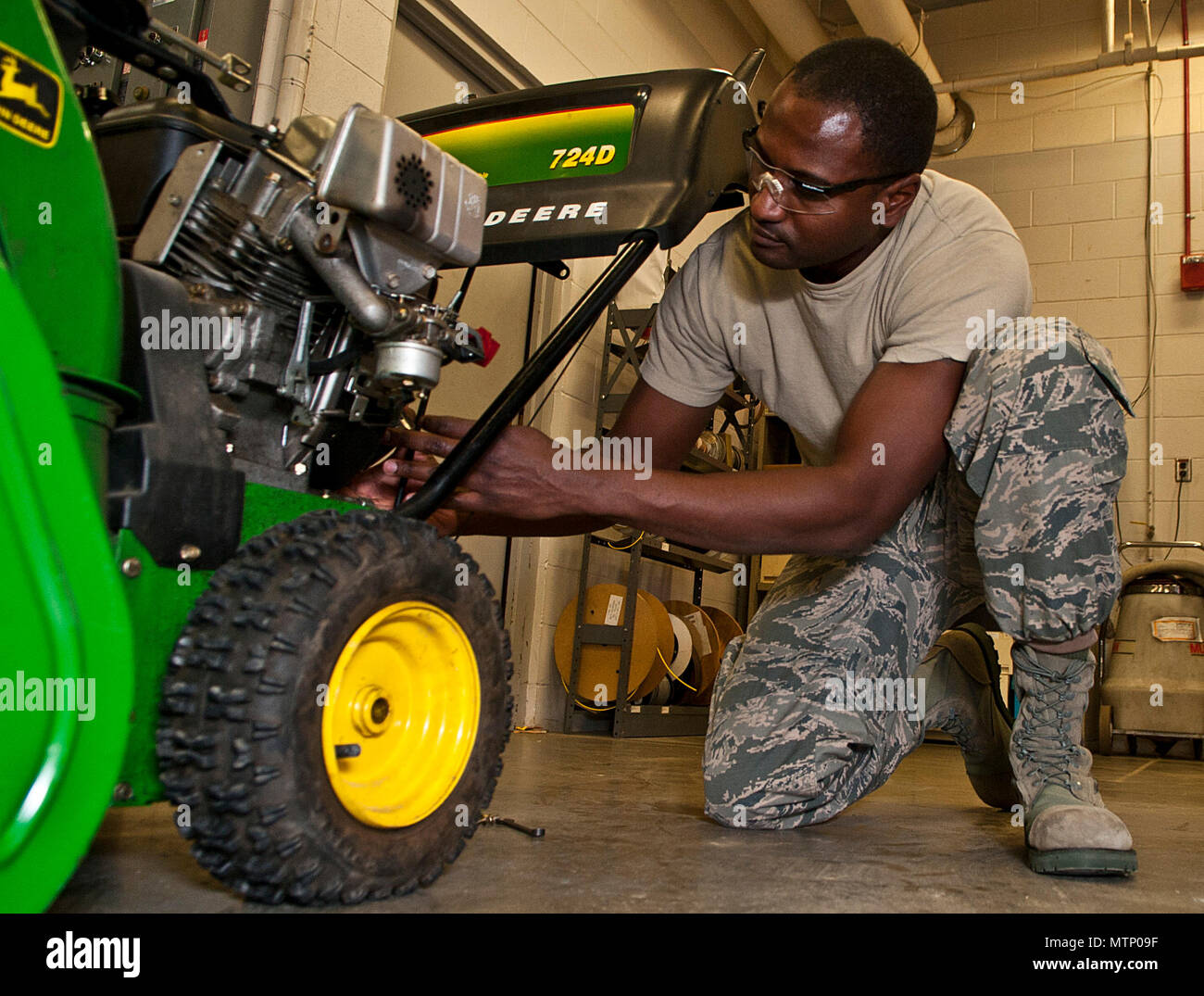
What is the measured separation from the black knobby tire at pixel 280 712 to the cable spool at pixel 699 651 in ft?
11.3

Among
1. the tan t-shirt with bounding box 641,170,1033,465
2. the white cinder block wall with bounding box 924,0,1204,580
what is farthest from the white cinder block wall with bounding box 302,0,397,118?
the white cinder block wall with bounding box 924,0,1204,580

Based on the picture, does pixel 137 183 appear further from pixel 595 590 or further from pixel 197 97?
pixel 595 590

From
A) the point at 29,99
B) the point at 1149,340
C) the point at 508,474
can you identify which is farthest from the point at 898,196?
the point at 1149,340

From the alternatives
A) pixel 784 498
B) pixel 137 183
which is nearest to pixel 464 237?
pixel 137 183

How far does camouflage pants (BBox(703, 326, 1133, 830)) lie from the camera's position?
1340mm

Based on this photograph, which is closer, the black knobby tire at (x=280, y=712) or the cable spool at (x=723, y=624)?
the black knobby tire at (x=280, y=712)

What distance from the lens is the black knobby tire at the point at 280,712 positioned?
0.77 meters

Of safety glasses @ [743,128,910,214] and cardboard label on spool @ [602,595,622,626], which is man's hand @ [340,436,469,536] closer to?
safety glasses @ [743,128,910,214]

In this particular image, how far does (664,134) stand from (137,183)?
592mm

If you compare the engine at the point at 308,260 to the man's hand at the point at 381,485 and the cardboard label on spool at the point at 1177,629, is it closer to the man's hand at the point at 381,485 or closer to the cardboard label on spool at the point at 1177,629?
the man's hand at the point at 381,485

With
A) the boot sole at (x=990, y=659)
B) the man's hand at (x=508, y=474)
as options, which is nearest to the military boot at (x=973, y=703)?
the boot sole at (x=990, y=659)

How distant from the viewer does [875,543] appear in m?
1.67

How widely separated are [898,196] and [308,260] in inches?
36.9

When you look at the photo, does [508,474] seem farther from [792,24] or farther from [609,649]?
[792,24]
